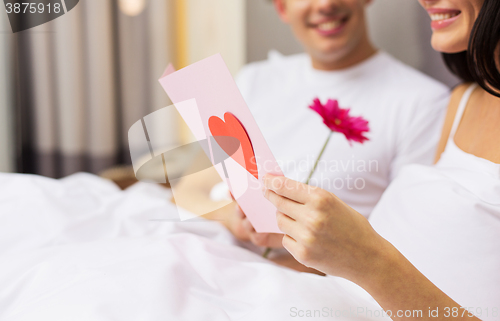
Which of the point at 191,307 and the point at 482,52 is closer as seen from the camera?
the point at 191,307

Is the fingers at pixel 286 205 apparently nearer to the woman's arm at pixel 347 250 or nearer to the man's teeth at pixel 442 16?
the woman's arm at pixel 347 250

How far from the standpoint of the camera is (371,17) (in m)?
1.35

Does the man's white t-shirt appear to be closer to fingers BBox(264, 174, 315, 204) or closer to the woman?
the woman

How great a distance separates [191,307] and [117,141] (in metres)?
1.67

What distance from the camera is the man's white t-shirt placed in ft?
3.28

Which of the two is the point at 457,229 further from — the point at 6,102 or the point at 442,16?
the point at 6,102

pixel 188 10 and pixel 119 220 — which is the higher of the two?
pixel 188 10

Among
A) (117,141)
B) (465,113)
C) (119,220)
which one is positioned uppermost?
(465,113)

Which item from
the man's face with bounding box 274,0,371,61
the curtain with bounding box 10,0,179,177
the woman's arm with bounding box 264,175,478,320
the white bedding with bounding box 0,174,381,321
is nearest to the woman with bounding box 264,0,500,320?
the woman's arm with bounding box 264,175,478,320

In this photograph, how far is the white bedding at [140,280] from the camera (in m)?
0.50

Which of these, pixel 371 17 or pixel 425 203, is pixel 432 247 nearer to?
pixel 425 203

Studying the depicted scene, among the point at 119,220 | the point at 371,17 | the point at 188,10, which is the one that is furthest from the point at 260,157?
the point at 188,10

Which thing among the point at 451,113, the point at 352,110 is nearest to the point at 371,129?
the point at 352,110

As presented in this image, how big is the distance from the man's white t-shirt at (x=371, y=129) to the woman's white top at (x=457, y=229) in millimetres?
292
